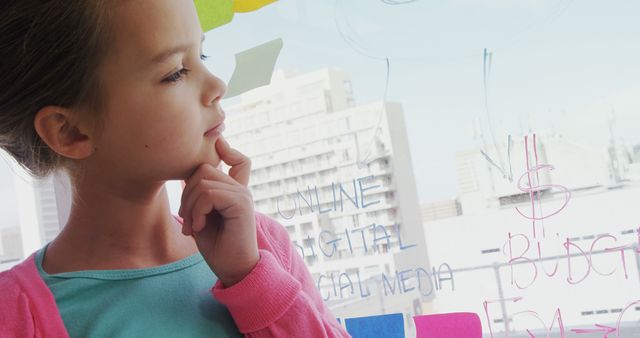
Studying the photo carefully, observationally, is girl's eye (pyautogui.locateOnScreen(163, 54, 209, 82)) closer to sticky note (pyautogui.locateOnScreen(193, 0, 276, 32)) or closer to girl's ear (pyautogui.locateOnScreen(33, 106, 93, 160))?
girl's ear (pyautogui.locateOnScreen(33, 106, 93, 160))

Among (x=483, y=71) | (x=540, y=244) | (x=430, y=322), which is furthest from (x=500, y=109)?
(x=430, y=322)

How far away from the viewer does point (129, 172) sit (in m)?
0.46

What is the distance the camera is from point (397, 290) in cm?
75

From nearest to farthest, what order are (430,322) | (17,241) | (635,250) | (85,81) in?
(85,81) < (635,250) < (430,322) < (17,241)

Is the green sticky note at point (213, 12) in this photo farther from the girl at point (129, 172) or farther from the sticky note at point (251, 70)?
the girl at point (129, 172)

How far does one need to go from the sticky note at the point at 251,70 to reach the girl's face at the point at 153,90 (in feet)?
1.28

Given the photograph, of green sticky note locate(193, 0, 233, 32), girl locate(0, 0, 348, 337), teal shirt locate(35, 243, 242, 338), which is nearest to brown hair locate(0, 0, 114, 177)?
girl locate(0, 0, 348, 337)

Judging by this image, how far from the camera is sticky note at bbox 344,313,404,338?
0.73m

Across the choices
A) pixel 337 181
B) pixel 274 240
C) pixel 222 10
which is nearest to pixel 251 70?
pixel 222 10

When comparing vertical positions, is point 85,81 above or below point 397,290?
above

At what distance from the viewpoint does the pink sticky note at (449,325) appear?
2.26ft

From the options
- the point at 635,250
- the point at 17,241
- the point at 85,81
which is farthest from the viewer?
the point at 17,241

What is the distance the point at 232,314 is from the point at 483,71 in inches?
15.9

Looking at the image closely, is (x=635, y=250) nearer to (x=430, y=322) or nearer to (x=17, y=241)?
(x=430, y=322)
